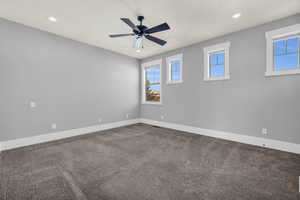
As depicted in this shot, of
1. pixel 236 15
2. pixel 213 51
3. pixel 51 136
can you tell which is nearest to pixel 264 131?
pixel 213 51

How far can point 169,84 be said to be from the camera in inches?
192

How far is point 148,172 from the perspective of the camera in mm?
2051

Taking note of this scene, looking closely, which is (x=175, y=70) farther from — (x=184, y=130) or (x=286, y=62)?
(x=286, y=62)

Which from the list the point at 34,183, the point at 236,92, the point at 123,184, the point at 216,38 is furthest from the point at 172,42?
the point at 34,183

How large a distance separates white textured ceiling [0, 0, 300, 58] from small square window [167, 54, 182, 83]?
1.20 meters

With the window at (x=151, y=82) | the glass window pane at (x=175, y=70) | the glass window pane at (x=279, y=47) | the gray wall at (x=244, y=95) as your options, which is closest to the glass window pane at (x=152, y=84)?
the window at (x=151, y=82)

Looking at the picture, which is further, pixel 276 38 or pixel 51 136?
pixel 51 136

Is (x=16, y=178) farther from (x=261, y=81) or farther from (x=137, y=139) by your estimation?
(x=261, y=81)

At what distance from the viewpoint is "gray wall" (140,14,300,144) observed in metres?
2.75

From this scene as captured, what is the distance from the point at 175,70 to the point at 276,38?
2.77 meters

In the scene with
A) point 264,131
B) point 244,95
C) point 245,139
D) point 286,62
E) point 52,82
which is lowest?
point 245,139

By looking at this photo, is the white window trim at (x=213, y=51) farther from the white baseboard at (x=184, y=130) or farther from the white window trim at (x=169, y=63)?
the white baseboard at (x=184, y=130)

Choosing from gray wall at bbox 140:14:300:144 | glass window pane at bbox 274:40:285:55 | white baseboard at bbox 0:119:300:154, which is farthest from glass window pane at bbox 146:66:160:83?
glass window pane at bbox 274:40:285:55

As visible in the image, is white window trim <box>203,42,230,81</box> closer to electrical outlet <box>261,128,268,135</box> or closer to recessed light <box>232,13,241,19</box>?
recessed light <box>232,13,241,19</box>
